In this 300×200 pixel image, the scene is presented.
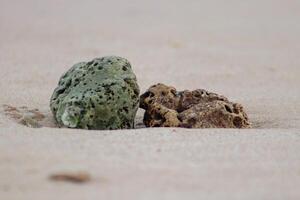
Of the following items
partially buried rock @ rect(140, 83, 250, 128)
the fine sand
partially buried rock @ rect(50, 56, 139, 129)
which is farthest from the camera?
partially buried rock @ rect(140, 83, 250, 128)

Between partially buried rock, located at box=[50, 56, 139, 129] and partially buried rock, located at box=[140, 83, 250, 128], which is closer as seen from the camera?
partially buried rock, located at box=[50, 56, 139, 129]

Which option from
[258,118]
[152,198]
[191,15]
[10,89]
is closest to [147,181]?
[152,198]

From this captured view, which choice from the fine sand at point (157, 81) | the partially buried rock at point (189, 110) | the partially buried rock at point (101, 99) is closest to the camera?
the fine sand at point (157, 81)

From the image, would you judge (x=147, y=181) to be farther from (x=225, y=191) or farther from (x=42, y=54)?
(x=42, y=54)

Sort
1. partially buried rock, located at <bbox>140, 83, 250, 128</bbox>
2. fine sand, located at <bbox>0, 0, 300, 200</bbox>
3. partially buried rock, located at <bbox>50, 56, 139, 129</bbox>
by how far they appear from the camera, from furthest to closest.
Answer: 1. partially buried rock, located at <bbox>140, 83, 250, 128</bbox>
2. partially buried rock, located at <bbox>50, 56, 139, 129</bbox>
3. fine sand, located at <bbox>0, 0, 300, 200</bbox>

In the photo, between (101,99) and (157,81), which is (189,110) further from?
(157,81)
